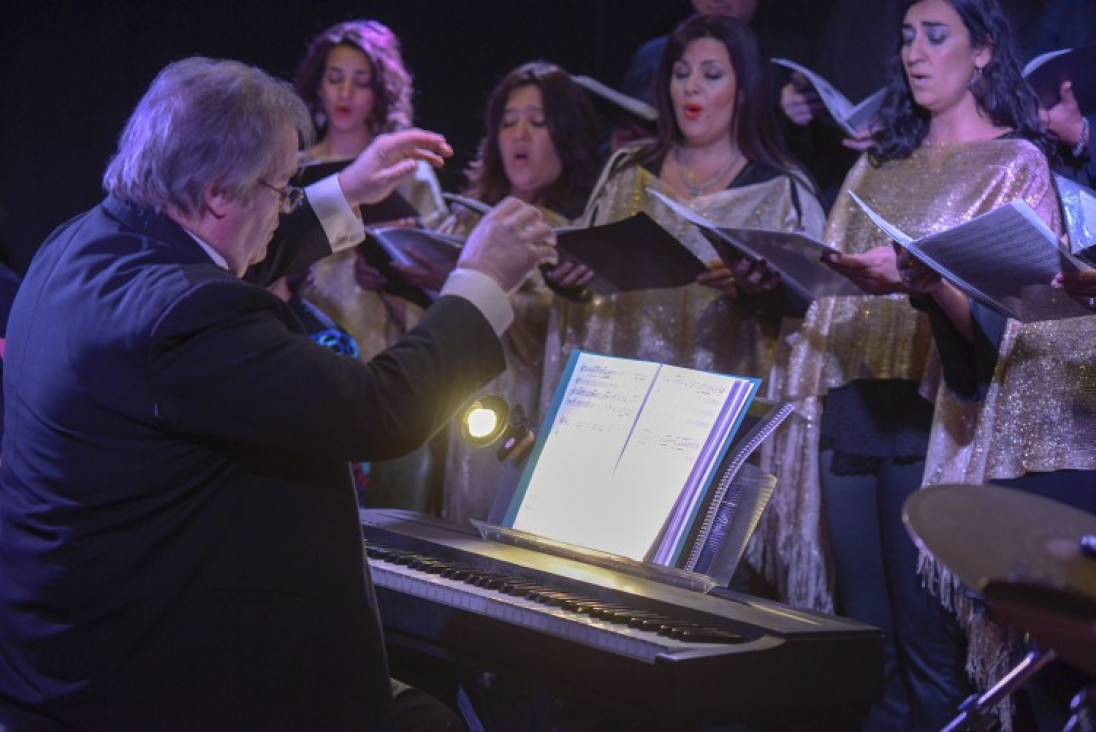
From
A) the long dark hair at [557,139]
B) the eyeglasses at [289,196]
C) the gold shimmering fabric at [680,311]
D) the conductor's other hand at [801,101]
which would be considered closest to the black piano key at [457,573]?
the eyeglasses at [289,196]

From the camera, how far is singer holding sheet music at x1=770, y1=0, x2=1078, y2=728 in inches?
102

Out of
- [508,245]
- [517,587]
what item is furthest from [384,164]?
[517,587]

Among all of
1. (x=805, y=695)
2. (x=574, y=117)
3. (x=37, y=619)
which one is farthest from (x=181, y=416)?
(x=574, y=117)

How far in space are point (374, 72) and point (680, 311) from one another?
4.24 feet

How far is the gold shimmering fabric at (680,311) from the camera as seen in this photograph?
306 cm

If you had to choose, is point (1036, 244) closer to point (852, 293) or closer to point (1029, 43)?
point (852, 293)

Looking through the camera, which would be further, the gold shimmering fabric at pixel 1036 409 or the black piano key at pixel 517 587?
the gold shimmering fabric at pixel 1036 409

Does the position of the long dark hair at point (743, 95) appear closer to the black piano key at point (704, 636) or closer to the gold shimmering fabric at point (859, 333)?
the gold shimmering fabric at point (859, 333)

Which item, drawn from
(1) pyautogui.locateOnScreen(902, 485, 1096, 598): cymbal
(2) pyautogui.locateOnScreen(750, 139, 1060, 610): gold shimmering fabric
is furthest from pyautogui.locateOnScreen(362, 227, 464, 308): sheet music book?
(1) pyautogui.locateOnScreen(902, 485, 1096, 598): cymbal

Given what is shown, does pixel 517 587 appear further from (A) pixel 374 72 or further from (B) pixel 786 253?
(A) pixel 374 72

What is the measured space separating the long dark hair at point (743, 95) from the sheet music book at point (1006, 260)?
3.34 feet

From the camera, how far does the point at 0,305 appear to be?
2.85 metres

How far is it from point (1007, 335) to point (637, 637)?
1127 mm

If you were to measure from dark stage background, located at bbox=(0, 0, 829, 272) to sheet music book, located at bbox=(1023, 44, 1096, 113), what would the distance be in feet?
3.77
